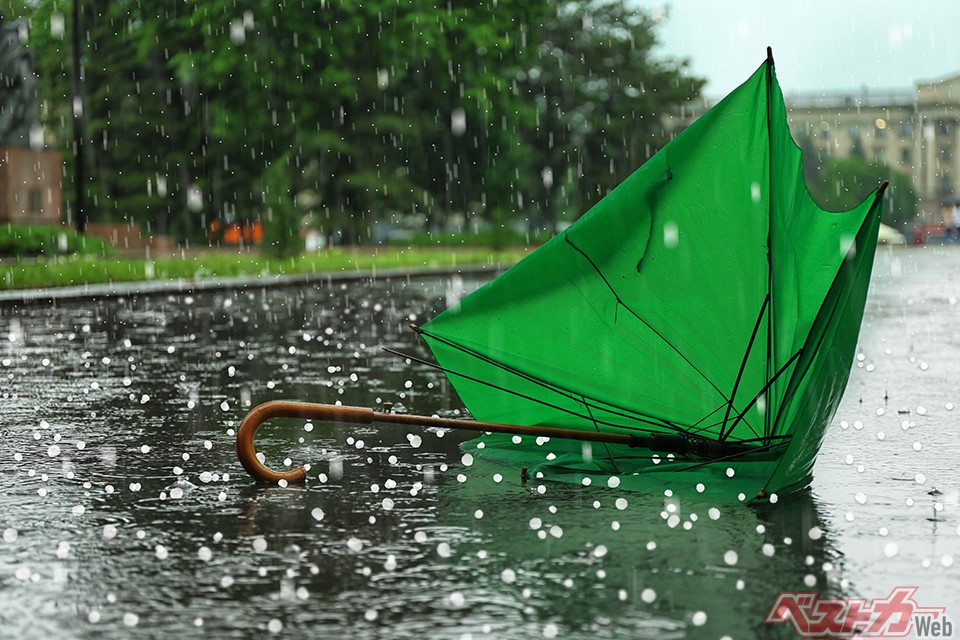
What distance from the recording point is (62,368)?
13.4 m

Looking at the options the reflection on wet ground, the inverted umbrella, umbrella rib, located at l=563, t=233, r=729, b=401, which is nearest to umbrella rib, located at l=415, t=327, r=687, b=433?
the inverted umbrella

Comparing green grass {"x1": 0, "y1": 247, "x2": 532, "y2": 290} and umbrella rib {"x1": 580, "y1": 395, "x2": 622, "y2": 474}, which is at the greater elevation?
green grass {"x1": 0, "y1": 247, "x2": 532, "y2": 290}

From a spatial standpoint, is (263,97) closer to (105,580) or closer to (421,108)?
(421,108)

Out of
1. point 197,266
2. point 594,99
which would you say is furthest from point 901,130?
point 197,266

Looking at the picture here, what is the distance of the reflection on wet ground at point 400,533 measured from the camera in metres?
4.73

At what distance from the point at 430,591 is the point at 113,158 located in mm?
54394

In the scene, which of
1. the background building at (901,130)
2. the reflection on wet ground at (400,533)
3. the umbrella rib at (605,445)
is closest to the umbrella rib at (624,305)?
the umbrella rib at (605,445)

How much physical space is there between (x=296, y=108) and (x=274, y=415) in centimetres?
4407

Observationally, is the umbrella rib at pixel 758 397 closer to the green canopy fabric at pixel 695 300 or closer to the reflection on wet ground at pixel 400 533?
the green canopy fabric at pixel 695 300

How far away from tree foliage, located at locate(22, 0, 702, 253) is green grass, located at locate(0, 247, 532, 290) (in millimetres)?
2024

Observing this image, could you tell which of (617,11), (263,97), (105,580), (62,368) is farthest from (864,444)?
(617,11)

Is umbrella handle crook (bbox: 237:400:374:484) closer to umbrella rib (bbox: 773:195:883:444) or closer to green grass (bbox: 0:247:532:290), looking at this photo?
umbrella rib (bbox: 773:195:883:444)

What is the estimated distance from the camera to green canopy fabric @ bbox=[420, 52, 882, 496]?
23.2ft

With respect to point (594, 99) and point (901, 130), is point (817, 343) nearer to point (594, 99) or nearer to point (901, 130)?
point (594, 99)
